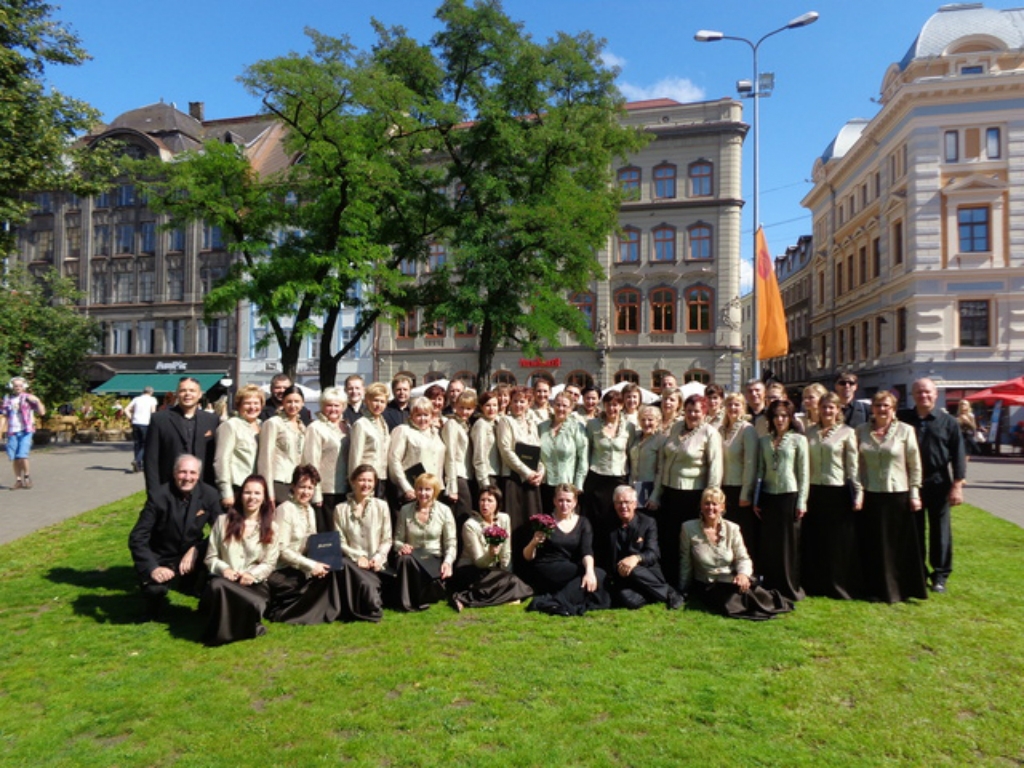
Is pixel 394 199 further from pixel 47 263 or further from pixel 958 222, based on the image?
pixel 47 263

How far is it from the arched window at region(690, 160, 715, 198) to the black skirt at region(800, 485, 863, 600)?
3341 cm

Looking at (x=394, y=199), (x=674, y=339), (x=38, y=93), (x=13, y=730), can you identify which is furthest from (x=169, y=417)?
(x=674, y=339)

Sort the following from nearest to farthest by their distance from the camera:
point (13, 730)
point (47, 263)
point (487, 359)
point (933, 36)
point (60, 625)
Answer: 1. point (13, 730)
2. point (60, 625)
3. point (487, 359)
4. point (933, 36)
5. point (47, 263)

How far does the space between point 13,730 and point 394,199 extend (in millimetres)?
18378

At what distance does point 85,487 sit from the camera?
1412 cm

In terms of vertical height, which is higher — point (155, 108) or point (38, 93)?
point (155, 108)

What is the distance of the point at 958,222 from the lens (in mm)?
31641

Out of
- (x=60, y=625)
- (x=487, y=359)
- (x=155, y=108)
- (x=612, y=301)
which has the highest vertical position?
(x=155, y=108)

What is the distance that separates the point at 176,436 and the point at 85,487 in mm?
8976

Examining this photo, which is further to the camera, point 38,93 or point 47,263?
point 47,263

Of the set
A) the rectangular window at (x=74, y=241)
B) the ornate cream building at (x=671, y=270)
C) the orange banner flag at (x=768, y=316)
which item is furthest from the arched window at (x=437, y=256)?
the orange banner flag at (x=768, y=316)

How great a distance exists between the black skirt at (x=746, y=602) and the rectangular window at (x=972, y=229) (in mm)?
31256

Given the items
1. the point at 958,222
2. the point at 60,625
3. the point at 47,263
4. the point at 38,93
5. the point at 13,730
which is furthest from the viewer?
the point at 47,263

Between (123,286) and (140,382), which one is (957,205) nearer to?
(140,382)
